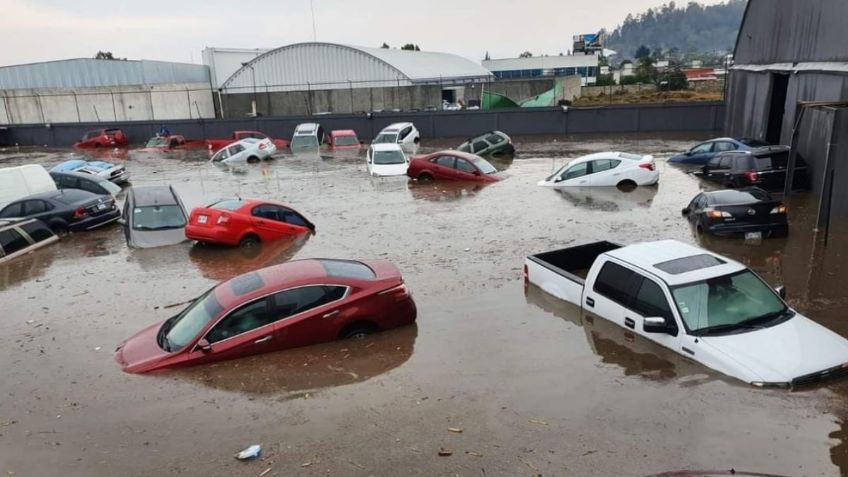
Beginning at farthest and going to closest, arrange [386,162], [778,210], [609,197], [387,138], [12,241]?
[387,138] < [386,162] < [609,197] < [12,241] < [778,210]

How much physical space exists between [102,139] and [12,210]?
25.8 m

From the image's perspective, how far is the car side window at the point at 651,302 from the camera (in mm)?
8250

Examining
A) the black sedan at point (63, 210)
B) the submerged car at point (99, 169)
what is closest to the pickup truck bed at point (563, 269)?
the black sedan at point (63, 210)

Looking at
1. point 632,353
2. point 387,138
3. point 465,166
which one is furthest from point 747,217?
point 387,138

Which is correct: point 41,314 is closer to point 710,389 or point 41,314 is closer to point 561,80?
point 710,389

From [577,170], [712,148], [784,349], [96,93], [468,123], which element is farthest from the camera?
[96,93]

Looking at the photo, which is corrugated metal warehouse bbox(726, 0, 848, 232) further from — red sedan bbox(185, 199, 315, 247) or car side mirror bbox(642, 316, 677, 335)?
red sedan bbox(185, 199, 315, 247)

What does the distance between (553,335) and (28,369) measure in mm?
7720

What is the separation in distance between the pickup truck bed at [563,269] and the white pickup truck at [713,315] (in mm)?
535

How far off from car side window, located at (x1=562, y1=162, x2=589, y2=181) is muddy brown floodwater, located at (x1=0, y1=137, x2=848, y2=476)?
250 inches

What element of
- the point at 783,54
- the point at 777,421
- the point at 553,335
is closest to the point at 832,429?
the point at 777,421

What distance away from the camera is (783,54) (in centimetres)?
2466

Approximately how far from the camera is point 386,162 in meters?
25.7

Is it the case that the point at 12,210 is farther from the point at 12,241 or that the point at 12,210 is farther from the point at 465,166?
the point at 465,166
